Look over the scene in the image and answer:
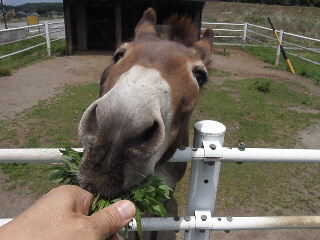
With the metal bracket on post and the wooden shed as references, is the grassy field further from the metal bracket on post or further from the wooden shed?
the wooden shed

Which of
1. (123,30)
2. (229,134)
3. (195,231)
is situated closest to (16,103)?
(229,134)

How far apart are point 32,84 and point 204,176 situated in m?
8.46

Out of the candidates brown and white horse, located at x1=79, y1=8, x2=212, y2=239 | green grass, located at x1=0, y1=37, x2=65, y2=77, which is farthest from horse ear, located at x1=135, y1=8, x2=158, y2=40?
green grass, located at x1=0, y1=37, x2=65, y2=77

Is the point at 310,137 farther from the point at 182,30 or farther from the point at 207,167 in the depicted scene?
the point at 207,167

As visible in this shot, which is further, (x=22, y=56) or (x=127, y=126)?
(x=22, y=56)

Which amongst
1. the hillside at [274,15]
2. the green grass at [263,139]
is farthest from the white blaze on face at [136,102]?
the hillside at [274,15]

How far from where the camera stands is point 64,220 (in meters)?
0.92

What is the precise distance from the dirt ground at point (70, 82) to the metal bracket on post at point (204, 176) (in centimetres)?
176

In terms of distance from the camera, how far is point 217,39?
1736 centimetres

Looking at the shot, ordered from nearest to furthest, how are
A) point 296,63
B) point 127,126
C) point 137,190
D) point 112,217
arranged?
point 112,217
point 127,126
point 137,190
point 296,63

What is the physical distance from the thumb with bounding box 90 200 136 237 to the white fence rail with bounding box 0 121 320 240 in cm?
50

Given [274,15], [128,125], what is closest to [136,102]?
[128,125]

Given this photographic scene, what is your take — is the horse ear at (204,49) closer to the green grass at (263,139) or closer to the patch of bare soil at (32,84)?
the green grass at (263,139)

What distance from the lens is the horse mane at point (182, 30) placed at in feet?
7.49
